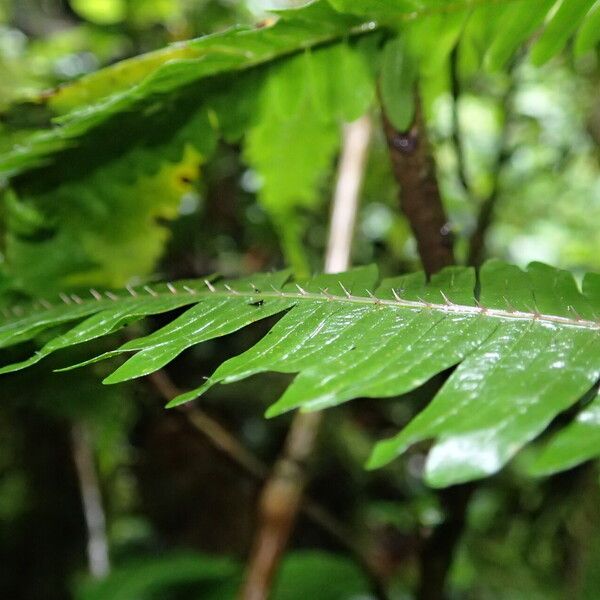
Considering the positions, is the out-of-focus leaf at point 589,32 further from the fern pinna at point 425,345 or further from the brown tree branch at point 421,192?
the fern pinna at point 425,345

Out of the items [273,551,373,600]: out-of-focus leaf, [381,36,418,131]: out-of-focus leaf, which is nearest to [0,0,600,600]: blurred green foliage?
[273,551,373,600]: out-of-focus leaf

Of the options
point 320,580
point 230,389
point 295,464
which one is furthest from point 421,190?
point 230,389

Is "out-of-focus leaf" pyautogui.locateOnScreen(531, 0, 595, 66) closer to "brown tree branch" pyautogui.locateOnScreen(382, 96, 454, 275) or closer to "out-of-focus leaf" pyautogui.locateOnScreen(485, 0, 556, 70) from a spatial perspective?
"out-of-focus leaf" pyautogui.locateOnScreen(485, 0, 556, 70)

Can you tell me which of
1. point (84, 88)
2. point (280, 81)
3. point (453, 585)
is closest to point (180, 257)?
point (84, 88)

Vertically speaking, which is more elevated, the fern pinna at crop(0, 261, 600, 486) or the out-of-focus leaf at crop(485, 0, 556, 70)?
the out-of-focus leaf at crop(485, 0, 556, 70)

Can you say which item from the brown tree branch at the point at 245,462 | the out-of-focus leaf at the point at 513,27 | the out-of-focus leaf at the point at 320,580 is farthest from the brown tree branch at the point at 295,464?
the out-of-focus leaf at the point at 513,27

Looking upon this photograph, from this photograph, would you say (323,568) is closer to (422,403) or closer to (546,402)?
(422,403)
